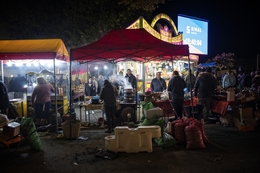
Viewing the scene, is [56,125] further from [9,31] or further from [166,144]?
[9,31]

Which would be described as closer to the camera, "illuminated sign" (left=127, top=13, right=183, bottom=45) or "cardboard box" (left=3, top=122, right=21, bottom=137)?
"cardboard box" (left=3, top=122, right=21, bottom=137)

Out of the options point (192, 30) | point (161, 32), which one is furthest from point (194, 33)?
point (161, 32)

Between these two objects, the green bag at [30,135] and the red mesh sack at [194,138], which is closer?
the red mesh sack at [194,138]

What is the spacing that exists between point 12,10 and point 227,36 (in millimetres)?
33724

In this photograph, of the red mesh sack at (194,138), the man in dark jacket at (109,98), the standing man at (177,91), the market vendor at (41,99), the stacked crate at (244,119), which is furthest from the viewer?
the market vendor at (41,99)

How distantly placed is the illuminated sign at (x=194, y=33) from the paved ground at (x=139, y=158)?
50.5 ft

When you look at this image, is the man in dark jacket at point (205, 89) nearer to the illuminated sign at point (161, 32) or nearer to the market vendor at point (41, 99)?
the illuminated sign at point (161, 32)

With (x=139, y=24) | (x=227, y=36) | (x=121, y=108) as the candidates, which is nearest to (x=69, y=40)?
(x=139, y=24)

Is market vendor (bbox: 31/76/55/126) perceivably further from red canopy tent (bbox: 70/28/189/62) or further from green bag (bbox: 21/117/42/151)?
green bag (bbox: 21/117/42/151)

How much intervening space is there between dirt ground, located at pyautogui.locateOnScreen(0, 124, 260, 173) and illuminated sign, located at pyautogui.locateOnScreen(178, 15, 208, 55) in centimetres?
1539

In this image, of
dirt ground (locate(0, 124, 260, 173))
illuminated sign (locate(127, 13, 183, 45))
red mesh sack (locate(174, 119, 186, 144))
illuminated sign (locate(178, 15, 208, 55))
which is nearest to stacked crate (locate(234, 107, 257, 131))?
dirt ground (locate(0, 124, 260, 173))

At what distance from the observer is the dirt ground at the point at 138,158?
4660 millimetres

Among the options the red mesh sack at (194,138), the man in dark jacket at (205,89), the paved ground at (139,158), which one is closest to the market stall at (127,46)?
the man in dark jacket at (205,89)

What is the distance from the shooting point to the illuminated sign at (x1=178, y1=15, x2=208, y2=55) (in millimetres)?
20419
